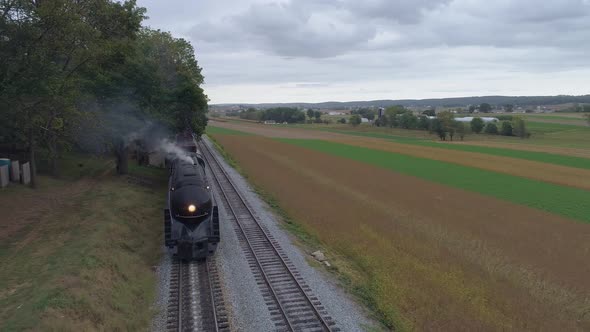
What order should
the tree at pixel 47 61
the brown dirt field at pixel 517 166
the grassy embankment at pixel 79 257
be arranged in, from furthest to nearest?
the brown dirt field at pixel 517 166, the tree at pixel 47 61, the grassy embankment at pixel 79 257

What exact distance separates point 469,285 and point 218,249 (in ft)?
39.2

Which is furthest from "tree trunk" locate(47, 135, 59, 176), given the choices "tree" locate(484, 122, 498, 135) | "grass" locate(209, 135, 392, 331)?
"tree" locate(484, 122, 498, 135)

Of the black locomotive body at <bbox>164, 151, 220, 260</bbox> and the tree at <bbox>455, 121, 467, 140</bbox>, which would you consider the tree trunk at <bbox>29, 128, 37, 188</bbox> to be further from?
the tree at <bbox>455, 121, 467, 140</bbox>

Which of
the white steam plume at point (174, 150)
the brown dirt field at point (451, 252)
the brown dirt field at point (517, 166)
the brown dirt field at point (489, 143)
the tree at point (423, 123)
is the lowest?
the brown dirt field at point (451, 252)

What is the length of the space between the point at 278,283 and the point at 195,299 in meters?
3.46

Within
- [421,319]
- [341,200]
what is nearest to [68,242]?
[421,319]

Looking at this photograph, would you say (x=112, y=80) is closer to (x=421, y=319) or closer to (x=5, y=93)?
(x=5, y=93)

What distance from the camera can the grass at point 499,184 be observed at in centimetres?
3147

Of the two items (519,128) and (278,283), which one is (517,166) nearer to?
(278,283)

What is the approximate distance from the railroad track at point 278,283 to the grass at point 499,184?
72.6ft

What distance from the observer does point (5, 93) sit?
2000cm

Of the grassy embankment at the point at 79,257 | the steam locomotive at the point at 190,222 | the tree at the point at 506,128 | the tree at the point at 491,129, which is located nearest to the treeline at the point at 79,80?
the grassy embankment at the point at 79,257

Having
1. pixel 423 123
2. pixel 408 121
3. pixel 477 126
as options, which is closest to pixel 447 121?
pixel 477 126

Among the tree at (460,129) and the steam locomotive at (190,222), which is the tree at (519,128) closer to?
the tree at (460,129)
